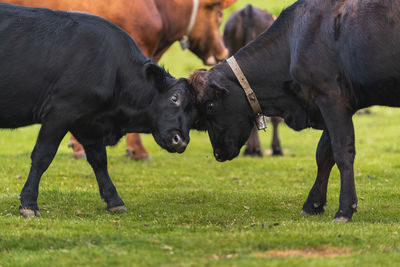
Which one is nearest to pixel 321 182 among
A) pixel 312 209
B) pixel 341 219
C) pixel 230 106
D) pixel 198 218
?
pixel 312 209

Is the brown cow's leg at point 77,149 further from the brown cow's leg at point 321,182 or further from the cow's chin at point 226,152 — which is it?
the brown cow's leg at point 321,182

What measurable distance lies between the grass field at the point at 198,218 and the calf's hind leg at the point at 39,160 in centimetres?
19

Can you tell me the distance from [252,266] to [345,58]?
2.81 metres

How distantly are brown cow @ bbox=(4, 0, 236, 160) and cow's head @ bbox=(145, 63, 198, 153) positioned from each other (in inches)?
165

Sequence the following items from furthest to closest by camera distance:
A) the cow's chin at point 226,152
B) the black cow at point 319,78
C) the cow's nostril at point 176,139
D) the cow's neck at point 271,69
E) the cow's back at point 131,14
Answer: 1. the cow's back at point 131,14
2. the cow's chin at point 226,152
3. the cow's neck at point 271,69
4. the cow's nostril at point 176,139
5. the black cow at point 319,78

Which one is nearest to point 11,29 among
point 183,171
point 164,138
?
point 164,138

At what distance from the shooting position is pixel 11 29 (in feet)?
22.7

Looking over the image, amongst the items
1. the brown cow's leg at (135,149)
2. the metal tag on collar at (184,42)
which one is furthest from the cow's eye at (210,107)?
the metal tag on collar at (184,42)

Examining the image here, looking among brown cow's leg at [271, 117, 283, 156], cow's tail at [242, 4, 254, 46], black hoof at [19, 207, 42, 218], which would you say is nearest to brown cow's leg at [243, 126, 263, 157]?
brown cow's leg at [271, 117, 283, 156]

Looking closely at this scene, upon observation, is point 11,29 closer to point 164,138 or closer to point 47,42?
point 47,42

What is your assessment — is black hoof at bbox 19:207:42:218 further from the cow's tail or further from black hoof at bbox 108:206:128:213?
the cow's tail

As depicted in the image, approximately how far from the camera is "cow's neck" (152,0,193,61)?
12.4 meters

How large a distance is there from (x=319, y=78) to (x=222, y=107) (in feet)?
4.07

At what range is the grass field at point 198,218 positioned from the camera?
16.7 feet
